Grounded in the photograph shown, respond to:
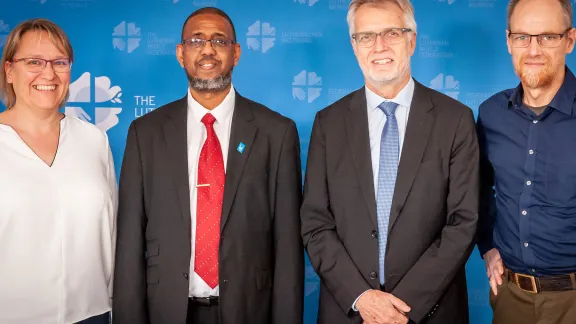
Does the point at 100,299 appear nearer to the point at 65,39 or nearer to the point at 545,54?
the point at 65,39

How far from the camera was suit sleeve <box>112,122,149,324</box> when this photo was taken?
109 inches

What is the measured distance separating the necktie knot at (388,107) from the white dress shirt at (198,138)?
2.12ft

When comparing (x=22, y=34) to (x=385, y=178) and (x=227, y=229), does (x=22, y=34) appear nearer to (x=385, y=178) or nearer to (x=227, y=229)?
(x=227, y=229)

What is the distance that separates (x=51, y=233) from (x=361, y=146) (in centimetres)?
129

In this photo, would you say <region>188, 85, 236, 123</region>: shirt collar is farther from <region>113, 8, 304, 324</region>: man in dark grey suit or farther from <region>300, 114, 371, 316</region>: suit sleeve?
<region>300, 114, 371, 316</region>: suit sleeve

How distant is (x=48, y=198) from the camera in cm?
272

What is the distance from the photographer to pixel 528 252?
8.93ft

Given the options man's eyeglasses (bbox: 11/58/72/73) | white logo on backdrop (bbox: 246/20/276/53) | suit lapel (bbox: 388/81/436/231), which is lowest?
suit lapel (bbox: 388/81/436/231)

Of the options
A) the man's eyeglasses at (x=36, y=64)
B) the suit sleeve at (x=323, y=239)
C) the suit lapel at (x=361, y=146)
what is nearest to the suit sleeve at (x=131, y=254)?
the man's eyeglasses at (x=36, y=64)

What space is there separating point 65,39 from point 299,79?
154 centimetres

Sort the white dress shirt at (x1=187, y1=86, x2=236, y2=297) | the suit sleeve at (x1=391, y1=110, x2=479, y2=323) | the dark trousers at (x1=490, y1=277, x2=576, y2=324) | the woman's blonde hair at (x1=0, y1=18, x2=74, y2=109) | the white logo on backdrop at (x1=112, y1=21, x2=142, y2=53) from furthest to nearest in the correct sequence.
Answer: the white logo on backdrop at (x1=112, y1=21, x2=142, y2=53)
the woman's blonde hair at (x1=0, y1=18, x2=74, y2=109)
the white dress shirt at (x1=187, y1=86, x2=236, y2=297)
the dark trousers at (x1=490, y1=277, x2=576, y2=324)
the suit sleeve at (x1=391, y1=110, x2=479, y2=323)

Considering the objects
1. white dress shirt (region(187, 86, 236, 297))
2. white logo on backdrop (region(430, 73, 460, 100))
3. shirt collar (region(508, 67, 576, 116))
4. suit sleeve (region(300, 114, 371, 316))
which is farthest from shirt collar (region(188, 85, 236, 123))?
white logo on backdrop (region(430, 73, 460, 100))

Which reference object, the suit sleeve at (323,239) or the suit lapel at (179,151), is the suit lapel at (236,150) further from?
the suit sleeve at (323,239)

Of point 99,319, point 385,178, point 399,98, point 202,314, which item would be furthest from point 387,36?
point 99,319
